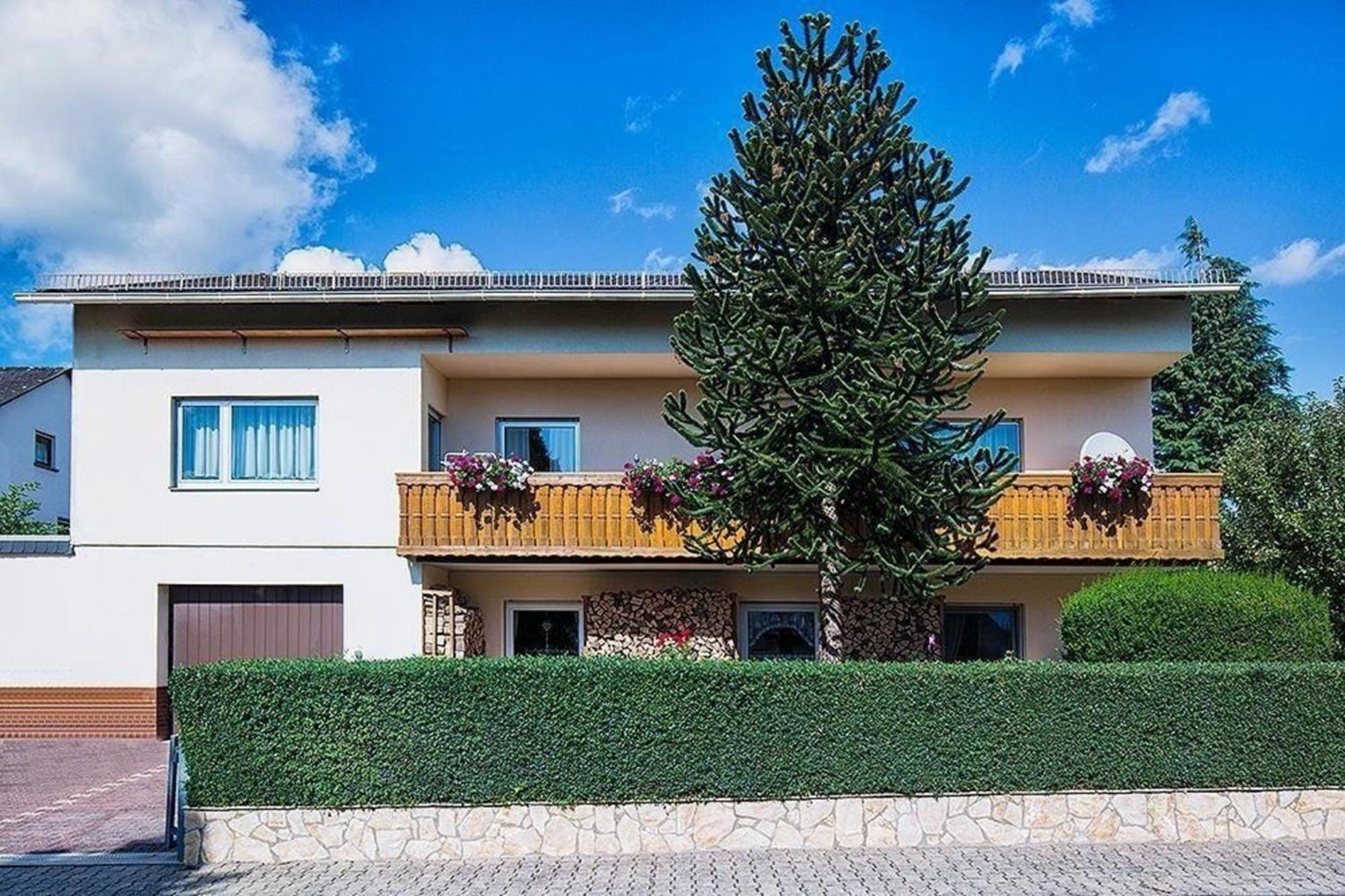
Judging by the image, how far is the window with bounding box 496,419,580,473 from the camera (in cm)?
1880

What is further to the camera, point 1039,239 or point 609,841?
point 1039,239

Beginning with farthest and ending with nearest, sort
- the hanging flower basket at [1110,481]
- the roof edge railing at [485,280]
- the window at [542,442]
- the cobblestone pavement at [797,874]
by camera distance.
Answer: the window at [542,442]
the roof edge railing at [485,280]
the hanging flower basket at [1110,481]
the cobblestone pavement at [797,874]

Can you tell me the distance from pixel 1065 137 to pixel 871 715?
976cm

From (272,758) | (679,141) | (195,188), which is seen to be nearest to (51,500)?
(195,188)

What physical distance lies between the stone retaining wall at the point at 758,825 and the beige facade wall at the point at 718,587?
7.43 meters

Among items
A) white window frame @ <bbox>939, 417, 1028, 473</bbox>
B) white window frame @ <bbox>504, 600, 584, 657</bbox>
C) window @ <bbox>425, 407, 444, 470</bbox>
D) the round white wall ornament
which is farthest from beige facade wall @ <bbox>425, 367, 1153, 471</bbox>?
white window frame @ <bbox>504, 600, 584, 657</bbox>

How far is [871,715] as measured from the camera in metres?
10.3

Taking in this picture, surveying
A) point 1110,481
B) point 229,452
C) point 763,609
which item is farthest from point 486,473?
point 1110,481

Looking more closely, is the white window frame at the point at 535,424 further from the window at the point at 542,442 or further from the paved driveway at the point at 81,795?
the paved driveway at the point at 81,795

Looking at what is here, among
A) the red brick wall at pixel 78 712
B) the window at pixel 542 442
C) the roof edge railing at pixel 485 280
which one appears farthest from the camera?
the window at pixel 542 442

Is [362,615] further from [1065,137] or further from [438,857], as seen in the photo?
[1065,137]

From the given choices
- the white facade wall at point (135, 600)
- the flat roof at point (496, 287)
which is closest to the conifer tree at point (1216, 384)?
the flat roof at point (496, 287)

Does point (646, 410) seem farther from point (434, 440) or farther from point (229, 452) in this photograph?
point (229, 452)

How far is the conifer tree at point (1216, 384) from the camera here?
3247cm
